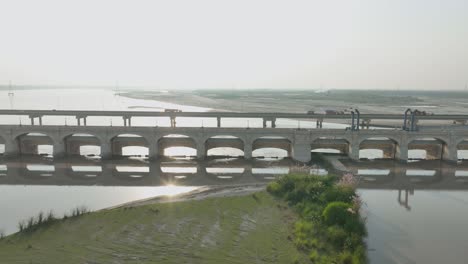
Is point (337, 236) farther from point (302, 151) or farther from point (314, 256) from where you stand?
point (302, 151)

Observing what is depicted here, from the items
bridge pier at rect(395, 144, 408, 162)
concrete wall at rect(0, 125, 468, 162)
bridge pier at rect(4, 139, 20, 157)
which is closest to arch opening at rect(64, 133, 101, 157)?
concrete wall at rect(0, 125, 468, 162)

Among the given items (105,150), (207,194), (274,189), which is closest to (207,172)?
(207,194)

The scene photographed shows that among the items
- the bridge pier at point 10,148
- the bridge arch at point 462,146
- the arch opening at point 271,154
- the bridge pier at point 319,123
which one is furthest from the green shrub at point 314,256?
the bridge pier at point 10,148

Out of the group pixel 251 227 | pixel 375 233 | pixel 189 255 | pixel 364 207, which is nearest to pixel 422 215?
pixel 364 207

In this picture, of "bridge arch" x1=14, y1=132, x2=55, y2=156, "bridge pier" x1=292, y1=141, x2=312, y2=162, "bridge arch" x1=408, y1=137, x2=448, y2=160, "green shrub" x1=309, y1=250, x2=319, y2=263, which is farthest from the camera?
"bridge arch" x1=14, y1=132, x2=55, y2=156

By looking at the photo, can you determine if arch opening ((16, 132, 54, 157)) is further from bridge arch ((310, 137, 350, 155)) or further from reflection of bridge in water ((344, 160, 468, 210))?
reflection of bridge in water ((344, 160, 468, 210))

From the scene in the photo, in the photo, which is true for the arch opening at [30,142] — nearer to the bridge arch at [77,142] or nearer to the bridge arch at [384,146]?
the bridge arch at [77,142]

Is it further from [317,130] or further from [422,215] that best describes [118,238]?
[317,130]
